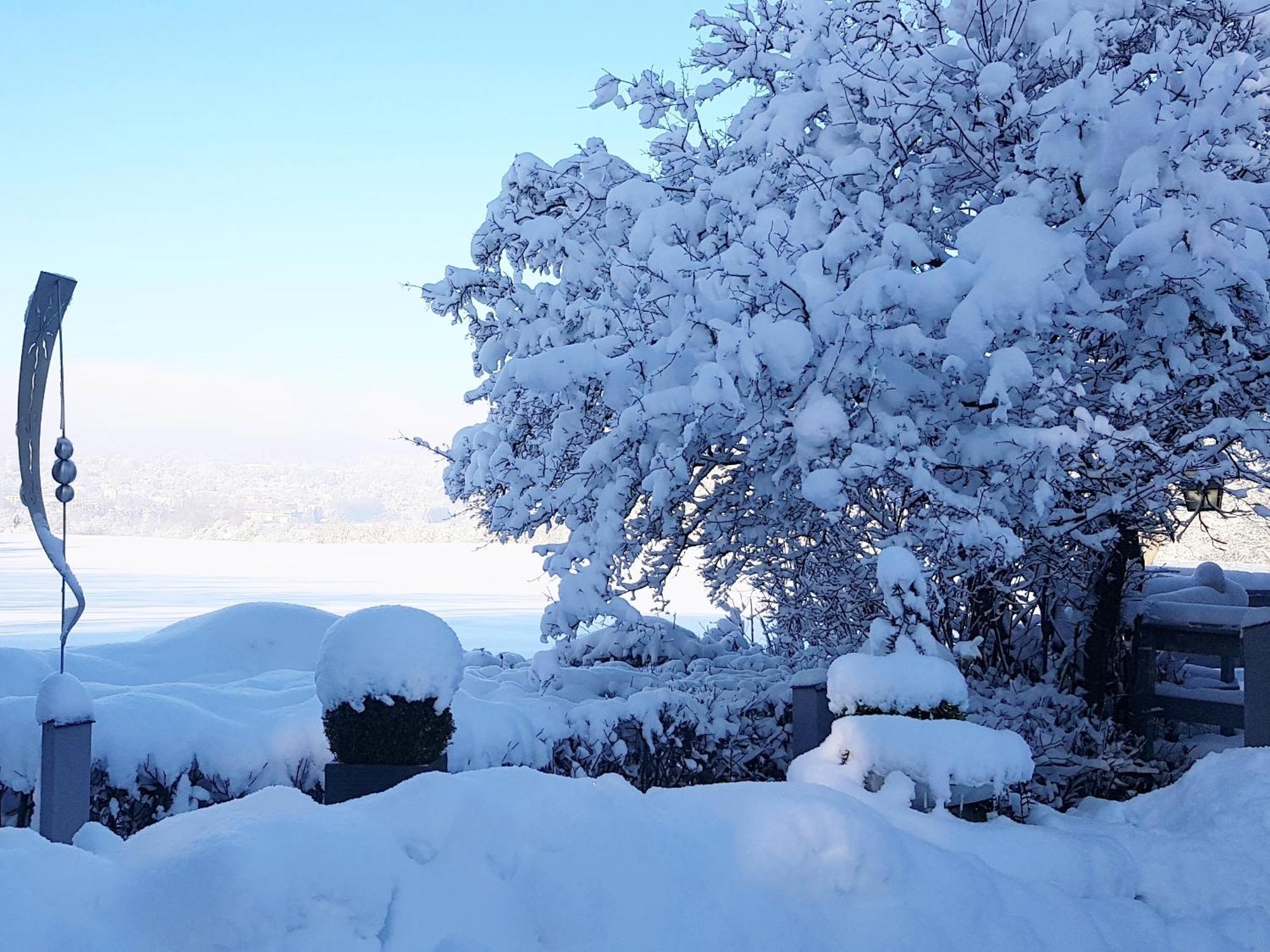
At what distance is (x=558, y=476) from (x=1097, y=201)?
3.84 metres

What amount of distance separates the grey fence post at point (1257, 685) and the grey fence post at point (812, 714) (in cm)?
282

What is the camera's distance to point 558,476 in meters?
7.41

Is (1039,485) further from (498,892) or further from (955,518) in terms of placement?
(498,892)

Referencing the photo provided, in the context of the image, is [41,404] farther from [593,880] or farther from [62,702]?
[593,880]

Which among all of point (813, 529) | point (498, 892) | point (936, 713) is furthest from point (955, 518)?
point (498, 892)

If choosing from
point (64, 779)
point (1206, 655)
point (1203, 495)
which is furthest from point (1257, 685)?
point (64, 779)

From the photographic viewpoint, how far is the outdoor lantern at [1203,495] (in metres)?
7.21

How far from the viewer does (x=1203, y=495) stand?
739 cm

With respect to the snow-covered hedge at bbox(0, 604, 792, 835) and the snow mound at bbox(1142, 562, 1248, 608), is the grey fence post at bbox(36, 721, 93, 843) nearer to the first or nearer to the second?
the snow-covered hedge at bbox(0, 604, 792, 835)

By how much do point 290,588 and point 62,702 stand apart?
2260 cm

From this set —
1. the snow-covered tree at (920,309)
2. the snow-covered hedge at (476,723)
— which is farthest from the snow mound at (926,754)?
the snow-covered hedge at (476,723)

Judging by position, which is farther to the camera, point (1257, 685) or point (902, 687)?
point (1257, 685)

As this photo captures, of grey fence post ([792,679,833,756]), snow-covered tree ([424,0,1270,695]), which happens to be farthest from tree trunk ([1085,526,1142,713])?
grey fence post ([792,679,833,756])

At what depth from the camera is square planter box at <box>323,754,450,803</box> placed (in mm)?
5484
